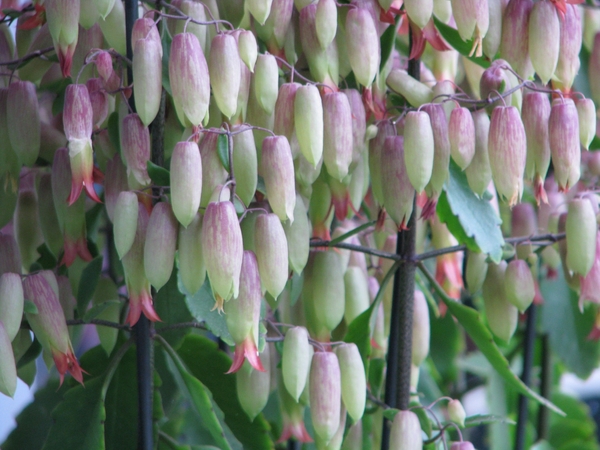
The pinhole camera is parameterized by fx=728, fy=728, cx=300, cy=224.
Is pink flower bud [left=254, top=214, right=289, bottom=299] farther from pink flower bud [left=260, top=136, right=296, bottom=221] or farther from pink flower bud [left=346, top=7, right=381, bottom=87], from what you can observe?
pink flower bud [left=346, top=7, right=381, bottom=87]

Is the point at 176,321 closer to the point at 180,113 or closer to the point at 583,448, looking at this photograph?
the point at 180,113

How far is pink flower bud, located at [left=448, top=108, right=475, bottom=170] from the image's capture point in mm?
492

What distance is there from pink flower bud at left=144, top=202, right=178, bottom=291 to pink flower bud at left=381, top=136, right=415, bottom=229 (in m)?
0.17

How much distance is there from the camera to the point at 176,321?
2.02ft

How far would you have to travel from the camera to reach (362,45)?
1.63 feet

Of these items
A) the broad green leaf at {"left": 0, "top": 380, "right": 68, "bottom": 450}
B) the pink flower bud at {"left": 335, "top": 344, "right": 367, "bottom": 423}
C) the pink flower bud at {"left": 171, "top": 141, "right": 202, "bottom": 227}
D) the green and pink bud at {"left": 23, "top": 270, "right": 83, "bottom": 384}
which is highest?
the pink flower bud at {"left": 171, "top": 141, "right": 202, "bottom": 227}

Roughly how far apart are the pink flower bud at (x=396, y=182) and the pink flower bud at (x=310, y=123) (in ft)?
0.27

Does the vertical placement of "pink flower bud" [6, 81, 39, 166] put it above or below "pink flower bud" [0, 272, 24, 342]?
above

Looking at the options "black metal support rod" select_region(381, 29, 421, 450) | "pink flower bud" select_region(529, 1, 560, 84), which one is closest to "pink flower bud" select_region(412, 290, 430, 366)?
"black metal support rod" select_region(381, 29, 421, 450)

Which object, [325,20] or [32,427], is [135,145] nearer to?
[325,20]

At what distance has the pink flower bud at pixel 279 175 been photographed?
17.3 inches

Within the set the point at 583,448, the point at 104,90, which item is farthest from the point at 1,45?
the point at 583,448

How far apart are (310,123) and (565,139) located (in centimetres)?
18

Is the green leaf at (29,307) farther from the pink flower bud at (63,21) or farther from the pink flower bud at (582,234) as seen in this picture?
the pink flower bud at (582,234)
